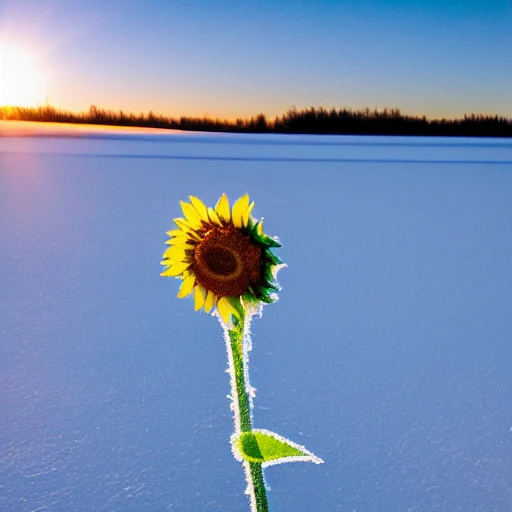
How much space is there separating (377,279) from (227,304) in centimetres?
163

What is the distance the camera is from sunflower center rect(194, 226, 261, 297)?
2.34ft

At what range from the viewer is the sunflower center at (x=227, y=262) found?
0.71m

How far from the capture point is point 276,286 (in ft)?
2.36

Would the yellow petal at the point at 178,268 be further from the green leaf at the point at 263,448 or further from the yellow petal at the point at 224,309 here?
the green leaf at the point at 263,448

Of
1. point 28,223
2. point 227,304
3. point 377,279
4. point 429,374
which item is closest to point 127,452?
point 227,304

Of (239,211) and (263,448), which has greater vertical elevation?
(239,211)

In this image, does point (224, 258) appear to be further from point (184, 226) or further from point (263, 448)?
point (263, 448)

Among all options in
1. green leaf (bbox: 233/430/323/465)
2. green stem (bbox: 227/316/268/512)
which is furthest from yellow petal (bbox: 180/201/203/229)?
green leaf (bbox: 233/430/323/465)

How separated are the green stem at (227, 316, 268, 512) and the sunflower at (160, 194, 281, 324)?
3 centimetres

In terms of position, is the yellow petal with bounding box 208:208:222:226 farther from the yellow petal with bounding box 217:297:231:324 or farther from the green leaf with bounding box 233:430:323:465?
the green leaf with bounding box 233:430:323:465

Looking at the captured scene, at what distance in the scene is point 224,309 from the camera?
0.75m

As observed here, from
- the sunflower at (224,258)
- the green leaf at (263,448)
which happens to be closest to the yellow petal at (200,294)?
the sunflower at (224,258)

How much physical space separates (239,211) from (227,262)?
0.05m

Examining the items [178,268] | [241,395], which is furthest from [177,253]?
[241,395]
